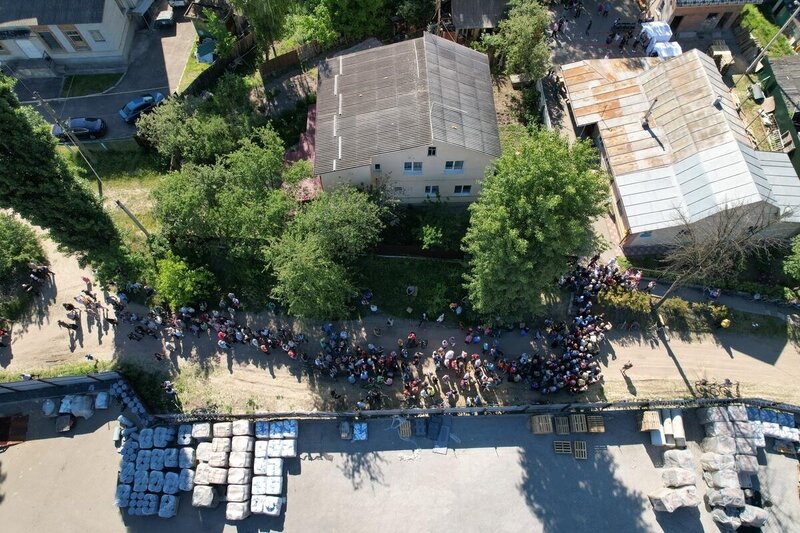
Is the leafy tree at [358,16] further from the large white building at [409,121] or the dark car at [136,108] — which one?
the dark car at [136,108]

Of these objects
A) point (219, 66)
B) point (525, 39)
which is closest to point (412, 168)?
point (525, 39)

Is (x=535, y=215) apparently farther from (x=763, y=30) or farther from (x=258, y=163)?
(x=763, y=30)

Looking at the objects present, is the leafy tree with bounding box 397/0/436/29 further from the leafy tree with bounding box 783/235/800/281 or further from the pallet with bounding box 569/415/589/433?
the pallet with bounding box 569/415/589/433

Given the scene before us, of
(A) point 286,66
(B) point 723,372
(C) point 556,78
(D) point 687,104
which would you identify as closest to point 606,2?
(C) point 556,78

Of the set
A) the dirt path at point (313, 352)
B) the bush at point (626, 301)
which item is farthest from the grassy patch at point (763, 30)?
the bush at point (626, 301)

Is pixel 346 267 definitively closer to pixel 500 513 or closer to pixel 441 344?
pixel 441 344
